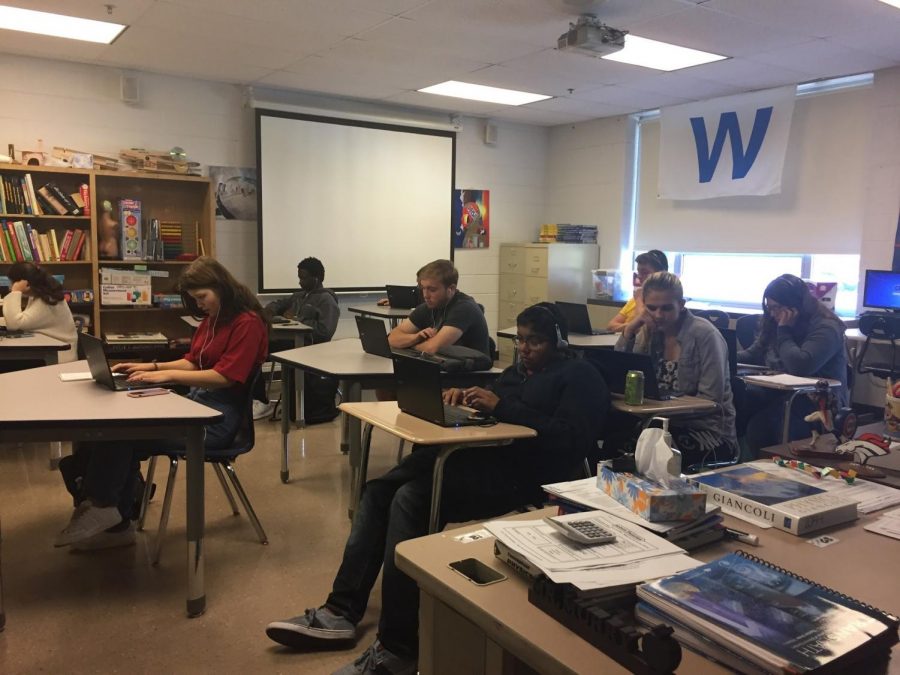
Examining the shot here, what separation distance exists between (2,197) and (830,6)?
5539 millimetres

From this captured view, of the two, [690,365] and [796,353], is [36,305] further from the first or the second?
[796,353]

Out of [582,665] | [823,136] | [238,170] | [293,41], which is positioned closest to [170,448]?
[582,665]

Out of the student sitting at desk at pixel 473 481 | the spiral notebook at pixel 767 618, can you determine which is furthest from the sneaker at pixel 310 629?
the spiral notebook at pixel 767 618

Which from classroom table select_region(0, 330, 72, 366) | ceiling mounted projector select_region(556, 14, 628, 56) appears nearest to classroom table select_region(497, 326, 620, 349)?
ceiling mounted projector select_region(556, 14, 628, 56)

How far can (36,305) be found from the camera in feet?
14.6

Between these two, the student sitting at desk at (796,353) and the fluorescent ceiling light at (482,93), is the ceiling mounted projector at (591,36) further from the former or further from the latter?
the fluorescent ceiling light at (482,93)

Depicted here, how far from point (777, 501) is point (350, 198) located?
19.4ft

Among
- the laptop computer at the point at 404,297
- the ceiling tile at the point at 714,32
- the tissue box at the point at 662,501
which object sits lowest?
the tissue box at the point at 662,501

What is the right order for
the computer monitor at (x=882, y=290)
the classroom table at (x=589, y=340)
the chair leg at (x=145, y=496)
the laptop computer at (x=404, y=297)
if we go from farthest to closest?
the laptop computer at (x=404, y=297) → the computer monitor at (x=882, y=290) → the classroom table at (x=589, y=340) → the chair leg at (x=145, y=496)

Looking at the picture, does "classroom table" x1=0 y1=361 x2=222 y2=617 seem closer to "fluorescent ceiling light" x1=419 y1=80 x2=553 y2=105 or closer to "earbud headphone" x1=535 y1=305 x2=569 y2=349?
"earbud headphone" x1=535 y1=305 x2=569 y2=349

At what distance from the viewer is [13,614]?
2574 mm

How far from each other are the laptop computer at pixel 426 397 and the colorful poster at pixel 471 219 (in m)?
5.20

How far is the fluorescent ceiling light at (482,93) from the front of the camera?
6.25m

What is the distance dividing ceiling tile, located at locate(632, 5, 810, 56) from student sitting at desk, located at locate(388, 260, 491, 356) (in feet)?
6.70
